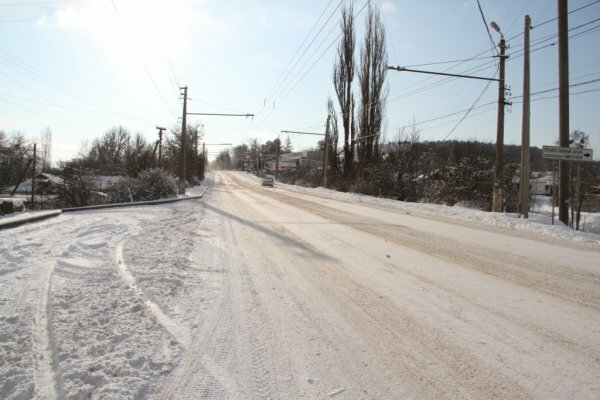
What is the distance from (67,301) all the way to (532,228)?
503 inches

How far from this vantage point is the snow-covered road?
2971 mm

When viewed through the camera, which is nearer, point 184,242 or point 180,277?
point 180,277

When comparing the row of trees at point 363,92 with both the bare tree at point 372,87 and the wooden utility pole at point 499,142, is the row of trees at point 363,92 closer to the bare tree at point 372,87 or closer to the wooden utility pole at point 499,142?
the bare tree at point 372,87

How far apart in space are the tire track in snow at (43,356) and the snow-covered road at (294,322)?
16mm

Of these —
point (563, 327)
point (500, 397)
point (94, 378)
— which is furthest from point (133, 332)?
point (563, 327)

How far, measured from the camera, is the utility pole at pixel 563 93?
14914mm

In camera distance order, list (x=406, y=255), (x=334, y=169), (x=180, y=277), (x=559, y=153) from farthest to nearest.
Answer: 1. (x=334, y=169)
2. (x=559, y=153)
3. (x=406, y=255)
4. (x=180, y=277)

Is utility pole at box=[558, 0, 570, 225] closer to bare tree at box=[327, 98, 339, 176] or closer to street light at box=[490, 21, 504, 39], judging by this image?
street light at box=[490, 21, 504, 39]

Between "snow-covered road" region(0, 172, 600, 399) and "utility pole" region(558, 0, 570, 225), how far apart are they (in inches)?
320

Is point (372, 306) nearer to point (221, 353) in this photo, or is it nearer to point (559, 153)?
point (221, 353)

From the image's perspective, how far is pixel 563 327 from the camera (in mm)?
4051

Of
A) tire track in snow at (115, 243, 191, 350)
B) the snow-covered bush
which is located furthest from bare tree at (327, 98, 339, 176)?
tire track in snow at (115, 243, 191, 350)

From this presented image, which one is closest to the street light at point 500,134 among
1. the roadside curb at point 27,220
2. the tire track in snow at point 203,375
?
the tire track in snow at point 203,375

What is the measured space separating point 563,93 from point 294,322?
15.7 meters
